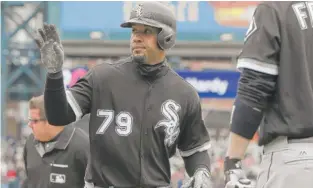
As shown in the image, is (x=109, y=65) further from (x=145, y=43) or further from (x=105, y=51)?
(x=105, y=51)

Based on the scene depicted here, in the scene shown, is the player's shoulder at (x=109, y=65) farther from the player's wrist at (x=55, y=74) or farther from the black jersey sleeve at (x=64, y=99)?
the player's wrist at (x=55, y=74)

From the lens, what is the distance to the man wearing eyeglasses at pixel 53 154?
567 cm

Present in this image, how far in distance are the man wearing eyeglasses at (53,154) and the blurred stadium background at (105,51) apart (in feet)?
18.7

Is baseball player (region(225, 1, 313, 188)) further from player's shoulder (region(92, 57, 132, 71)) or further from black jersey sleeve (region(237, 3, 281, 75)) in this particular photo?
player's shoulder (region(92, 57, 132, 71))

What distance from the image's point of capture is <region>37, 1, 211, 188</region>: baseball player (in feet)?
12.9

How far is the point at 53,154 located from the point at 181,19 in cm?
843

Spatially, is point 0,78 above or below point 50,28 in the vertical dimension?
below

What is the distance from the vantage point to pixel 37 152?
19.4ft

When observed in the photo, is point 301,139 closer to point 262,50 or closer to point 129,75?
point 262,50

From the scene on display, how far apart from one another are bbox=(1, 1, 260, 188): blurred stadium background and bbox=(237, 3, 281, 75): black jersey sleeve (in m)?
7.92

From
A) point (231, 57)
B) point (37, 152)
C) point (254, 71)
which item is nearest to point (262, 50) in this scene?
point (254, 71)

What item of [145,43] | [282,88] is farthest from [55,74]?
[282,88]

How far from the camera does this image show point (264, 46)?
3619 mm

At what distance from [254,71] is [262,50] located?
112 mm
